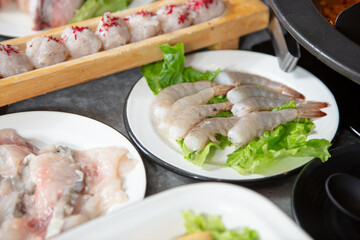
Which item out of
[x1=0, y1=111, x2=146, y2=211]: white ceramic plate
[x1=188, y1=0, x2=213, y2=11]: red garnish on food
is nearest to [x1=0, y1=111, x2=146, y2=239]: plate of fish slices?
[x1=0, y1=111, x2=146, y2=211]: white ceramic plate

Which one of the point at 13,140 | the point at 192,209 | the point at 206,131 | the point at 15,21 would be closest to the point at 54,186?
the point at 13,140

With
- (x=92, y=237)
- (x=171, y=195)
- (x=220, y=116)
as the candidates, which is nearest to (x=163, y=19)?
(x=220, y=116)

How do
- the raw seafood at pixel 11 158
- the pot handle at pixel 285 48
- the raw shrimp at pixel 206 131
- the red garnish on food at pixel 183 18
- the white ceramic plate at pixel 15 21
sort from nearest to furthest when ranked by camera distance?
the raw seafood at pixel 11 158 < the raw shrimp at pixel 206 131 < the pot handle at pixel 285 48 < the red garnish on food at pixel 183 18 < the white ceramic plate at pixel 15 21

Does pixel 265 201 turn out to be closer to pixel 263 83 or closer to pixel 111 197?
pixel 111 197

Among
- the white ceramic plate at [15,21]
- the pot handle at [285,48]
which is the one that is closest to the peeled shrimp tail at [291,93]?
the pot handle at [285,48]

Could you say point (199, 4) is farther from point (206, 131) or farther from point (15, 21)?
point (15, 21)

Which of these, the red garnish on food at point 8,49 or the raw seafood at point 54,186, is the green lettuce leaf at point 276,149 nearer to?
the raw seafood at point 54,186
